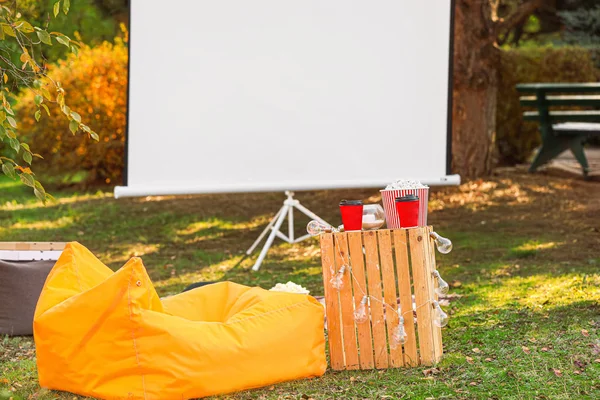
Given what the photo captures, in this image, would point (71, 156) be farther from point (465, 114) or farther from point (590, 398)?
point (590, 398)

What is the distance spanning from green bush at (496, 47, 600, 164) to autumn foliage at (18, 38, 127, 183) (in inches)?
190

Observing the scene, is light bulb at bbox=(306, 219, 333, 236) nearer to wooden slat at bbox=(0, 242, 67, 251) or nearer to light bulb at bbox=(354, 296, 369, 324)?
light bulb at bbox=(354, 296, 369, 324)

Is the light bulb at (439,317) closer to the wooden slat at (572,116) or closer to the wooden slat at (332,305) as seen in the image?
the wooden slat at (332,305)

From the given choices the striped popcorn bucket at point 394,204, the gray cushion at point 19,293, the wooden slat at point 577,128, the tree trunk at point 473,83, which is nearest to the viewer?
the striped popcorn bucket at point 394,204

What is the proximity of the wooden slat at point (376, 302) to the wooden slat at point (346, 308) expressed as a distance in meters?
0.08

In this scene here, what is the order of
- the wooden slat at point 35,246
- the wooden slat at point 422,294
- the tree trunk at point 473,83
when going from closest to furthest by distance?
1. the wooden slat at point 422,294
2. the wooden slat at point 35,246
3. the tree trunk at point 473,83

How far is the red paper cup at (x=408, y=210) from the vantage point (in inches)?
133

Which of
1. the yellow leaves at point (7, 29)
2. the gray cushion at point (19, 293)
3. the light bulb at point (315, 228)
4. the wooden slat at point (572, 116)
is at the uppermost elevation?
the yellow leaves at point (7, 29)

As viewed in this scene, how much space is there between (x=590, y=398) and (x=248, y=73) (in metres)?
3.38

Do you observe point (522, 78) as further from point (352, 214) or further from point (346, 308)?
point (346, 308)

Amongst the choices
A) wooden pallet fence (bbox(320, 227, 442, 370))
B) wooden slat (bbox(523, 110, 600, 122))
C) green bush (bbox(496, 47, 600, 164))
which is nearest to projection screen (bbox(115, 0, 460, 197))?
wooden pallet fence (bbox(320, 227, 442, 370))

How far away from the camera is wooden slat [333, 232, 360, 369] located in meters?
3.39

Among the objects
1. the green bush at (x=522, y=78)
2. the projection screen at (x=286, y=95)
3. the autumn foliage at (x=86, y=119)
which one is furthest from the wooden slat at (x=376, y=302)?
the green bush at (x=522, y=78)

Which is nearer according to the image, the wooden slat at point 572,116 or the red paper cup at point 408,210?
the red paper cup at point 408,210
